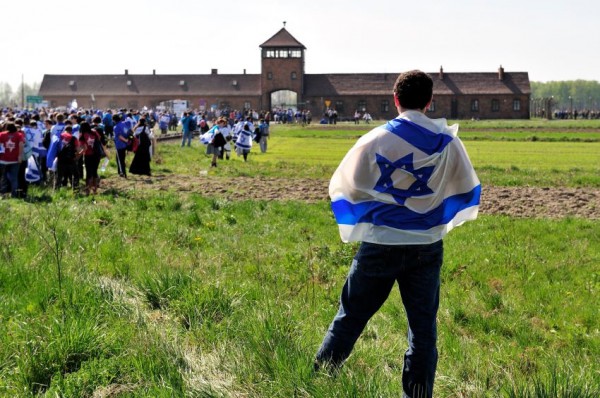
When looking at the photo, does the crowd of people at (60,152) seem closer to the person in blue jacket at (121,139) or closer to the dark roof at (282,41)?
the person in blue jacket at (121,139)

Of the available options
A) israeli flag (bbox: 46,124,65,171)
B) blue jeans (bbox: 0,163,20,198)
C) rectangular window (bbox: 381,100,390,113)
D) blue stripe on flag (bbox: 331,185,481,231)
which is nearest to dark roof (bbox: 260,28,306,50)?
rectangular window (bbox: 381,100,390,113)

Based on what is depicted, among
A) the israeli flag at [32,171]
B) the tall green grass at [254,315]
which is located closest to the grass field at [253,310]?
the tall green grass at [254,315]

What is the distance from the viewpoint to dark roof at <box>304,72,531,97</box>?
10069 cm

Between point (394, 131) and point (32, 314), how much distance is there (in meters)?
3.51

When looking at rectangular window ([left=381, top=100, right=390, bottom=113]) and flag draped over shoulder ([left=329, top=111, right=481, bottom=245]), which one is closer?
flag draped over shoulder ([left=329, top=111, right=481, bottom=245])

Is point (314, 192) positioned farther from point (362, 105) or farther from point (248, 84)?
point (248, 84)

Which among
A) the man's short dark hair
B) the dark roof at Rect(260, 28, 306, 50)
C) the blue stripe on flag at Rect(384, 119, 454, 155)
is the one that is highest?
the dark roof at Rect(260, 28, 306, 50)

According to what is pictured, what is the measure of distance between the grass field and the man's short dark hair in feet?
5.63

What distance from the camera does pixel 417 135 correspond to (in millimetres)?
4688

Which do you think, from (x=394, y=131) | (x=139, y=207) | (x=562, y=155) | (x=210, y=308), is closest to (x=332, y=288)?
(x=210, y=308)

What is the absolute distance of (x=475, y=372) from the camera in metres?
5.49

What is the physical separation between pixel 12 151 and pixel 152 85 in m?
97.8

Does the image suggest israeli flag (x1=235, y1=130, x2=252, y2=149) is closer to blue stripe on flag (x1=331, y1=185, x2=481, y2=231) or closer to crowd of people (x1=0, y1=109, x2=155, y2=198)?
crowd of people (x1=0, y1=109, x2=155, y2=198)

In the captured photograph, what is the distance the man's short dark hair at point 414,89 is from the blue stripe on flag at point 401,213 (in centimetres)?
63
